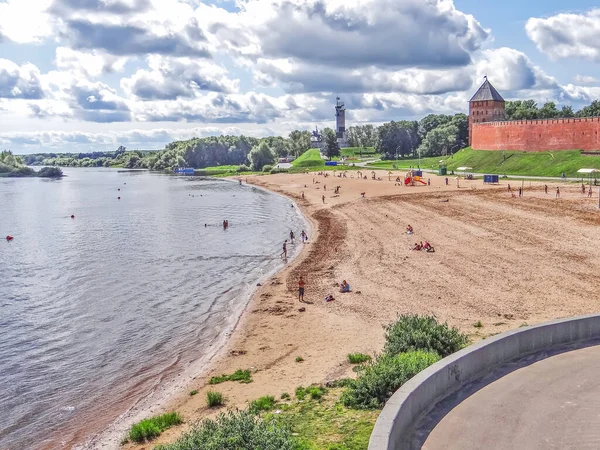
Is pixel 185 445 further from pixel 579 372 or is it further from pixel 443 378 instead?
pixel 579 372

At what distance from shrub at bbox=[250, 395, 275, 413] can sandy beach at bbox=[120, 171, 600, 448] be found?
1.03 meters

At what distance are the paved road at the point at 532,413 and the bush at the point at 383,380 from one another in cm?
173

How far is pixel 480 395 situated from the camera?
34.0ft

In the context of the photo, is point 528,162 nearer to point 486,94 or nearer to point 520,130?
point 520,130

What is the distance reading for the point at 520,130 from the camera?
95000 mm

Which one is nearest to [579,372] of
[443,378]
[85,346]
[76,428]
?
[443,378]

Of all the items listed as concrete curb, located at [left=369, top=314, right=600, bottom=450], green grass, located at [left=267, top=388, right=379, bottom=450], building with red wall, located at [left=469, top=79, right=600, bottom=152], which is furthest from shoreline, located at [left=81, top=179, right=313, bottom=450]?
building with red wall, located at [left=469, top=79, right=600, bottom=152]

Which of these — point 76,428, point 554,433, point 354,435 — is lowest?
point 76,428

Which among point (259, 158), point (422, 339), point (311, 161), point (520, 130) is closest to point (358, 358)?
point (422, 339)

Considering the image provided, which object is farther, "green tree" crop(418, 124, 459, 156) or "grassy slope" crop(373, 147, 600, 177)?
"green tree" crop(418, 124, 459, 156)

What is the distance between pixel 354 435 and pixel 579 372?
4.45m

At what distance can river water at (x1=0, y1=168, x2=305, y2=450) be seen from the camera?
58.6 feet

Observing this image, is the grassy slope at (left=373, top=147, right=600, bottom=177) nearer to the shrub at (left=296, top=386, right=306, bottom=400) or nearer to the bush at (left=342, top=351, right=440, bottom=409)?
the shrub at (left=296, top=386, right=306, bottom=400)

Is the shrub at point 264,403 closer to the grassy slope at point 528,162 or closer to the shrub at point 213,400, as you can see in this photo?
the shrub at point 213,400
